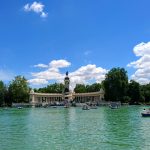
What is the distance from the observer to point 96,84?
190 m

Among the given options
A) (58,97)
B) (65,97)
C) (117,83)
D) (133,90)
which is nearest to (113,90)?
(117,83)

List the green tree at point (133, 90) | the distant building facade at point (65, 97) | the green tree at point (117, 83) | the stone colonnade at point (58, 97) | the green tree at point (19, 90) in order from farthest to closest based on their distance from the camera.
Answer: the stone colonnade at point (58, 97), the distant building facade at point (65, 97), the green tree at point (19, 90), the green tree at point (133, 90), the green tree at point (117, 83)

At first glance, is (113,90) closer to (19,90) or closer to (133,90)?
(133,90)

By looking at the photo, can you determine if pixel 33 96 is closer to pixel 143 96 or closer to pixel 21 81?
pixel 21 81

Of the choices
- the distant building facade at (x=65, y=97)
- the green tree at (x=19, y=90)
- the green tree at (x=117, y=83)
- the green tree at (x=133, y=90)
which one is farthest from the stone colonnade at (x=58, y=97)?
the green tree at (x=117, y=83)

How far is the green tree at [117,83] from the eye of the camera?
144050mm

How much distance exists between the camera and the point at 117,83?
144m

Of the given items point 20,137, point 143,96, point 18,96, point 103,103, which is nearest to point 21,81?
point 18,96

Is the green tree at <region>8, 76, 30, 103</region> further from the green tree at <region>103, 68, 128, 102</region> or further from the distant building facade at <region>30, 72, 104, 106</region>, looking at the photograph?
the green tree at <region>103, 68, 128, 102</region>

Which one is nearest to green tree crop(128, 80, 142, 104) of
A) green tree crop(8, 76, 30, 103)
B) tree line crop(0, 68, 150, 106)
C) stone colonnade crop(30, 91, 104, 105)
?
tree line crop(0, 68, 150, 106)

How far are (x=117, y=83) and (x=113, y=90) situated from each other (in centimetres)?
349

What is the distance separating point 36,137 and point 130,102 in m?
121

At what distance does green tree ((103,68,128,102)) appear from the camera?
14405 cm

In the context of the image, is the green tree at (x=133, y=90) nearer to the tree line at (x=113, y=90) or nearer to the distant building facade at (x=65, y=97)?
the tree line at (x=113, y=90)
